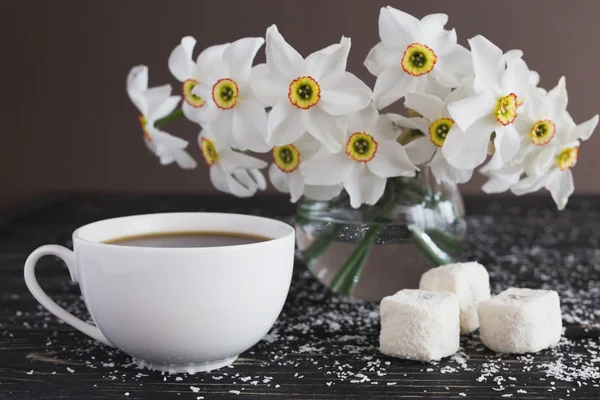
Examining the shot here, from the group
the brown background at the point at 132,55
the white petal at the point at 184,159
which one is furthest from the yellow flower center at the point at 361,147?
the brown background at the point at 132,55

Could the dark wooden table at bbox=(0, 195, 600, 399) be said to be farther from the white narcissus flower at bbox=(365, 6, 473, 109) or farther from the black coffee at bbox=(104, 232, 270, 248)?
the white narcissus flower at bbox=(365, 6, 473, 109)

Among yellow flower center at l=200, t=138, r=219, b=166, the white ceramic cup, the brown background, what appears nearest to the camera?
the white ceramic cup

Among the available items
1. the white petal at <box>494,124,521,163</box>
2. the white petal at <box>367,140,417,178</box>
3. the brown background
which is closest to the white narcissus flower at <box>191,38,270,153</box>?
the white petal at <box>367,140,417,178</box>

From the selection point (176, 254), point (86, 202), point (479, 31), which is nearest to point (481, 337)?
point (176, 254)

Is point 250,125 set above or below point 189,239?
above

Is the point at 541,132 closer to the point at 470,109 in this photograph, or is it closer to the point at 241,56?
the point at 470,109

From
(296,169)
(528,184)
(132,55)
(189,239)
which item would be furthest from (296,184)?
(132,55)
